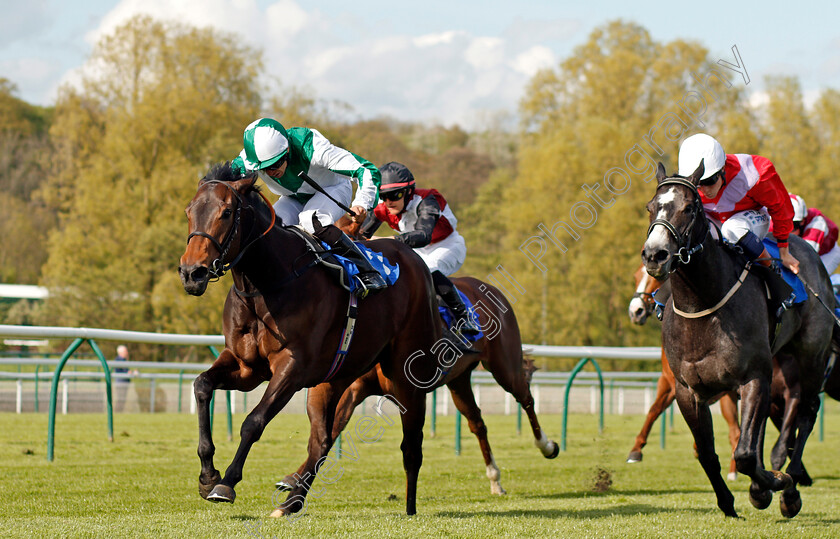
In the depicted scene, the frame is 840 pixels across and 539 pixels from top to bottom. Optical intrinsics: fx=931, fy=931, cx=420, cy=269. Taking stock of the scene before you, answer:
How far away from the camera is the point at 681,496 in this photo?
7332 millimetres

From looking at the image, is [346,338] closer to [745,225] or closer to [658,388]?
[745,225]

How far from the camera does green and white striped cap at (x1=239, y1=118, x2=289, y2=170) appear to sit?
5344 mm

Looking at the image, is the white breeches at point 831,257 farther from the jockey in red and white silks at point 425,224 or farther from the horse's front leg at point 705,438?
the horse's front leg at point 705,438

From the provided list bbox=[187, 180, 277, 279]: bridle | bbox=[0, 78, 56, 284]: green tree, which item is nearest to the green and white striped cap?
bbox=[187, 180, 277, 279]: bridle

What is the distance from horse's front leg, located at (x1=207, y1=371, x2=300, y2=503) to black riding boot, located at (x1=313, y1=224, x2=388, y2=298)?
31.7 inches

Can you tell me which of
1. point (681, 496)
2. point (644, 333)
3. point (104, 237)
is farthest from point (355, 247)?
point (644, 333)

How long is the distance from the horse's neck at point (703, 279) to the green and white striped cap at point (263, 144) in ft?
8.10

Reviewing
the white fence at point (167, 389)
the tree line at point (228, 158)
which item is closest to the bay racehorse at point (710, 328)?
the white fence at point (167, 389)

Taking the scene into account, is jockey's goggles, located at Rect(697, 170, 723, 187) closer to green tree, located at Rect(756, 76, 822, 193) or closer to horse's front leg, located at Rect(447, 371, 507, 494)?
horse's front leg, located at Rect(447, 371, 507, 494)

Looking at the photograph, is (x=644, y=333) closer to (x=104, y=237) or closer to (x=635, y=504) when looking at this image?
(x=104, y=237)

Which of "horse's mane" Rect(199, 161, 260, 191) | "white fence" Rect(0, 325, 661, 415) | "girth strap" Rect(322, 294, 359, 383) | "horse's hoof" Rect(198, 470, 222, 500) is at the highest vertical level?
"horse's mane" Rect(199, 161, 260, 191)

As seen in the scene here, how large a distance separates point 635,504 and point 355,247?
9.63 ft

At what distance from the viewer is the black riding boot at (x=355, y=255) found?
5488mm

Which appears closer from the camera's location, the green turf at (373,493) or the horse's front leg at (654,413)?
the green turf at (373,493)
